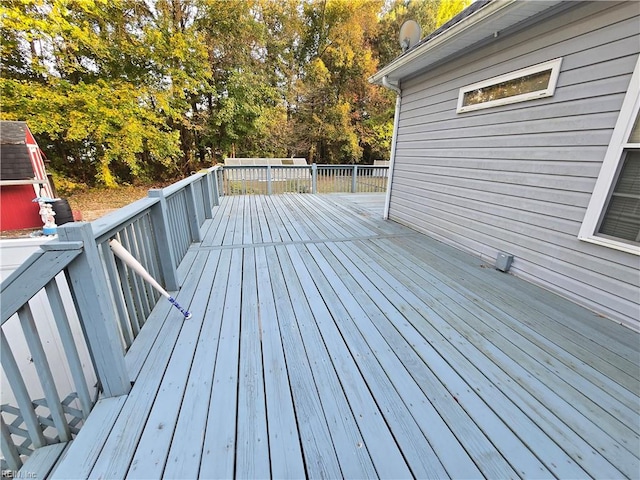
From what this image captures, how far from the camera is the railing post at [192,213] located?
3312 mm

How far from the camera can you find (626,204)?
76.3 inches

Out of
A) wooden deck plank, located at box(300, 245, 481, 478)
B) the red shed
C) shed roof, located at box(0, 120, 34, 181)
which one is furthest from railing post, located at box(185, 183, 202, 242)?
shed roof, located at box(0, 120, 34, 181)

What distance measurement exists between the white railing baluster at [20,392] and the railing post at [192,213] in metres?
2.52

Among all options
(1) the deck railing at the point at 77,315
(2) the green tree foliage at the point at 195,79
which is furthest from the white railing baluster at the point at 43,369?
(2) the green tree foliage at the point at 195,79

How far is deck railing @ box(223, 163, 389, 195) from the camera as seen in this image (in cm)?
747

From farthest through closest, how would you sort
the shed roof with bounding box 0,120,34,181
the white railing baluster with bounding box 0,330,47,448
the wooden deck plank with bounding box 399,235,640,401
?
the shed roof with bounding box 0,120,34,181 → the wooden deck plank with bounding box 399,235,640,401 → the white railing baluster with bounding box 0,330,47,448

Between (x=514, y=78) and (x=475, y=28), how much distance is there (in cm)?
62

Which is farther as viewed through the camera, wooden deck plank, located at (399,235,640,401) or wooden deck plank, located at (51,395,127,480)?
wooden deck plank, located at (399,235,640,401)

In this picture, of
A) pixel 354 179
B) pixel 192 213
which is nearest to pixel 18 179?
pixel 192 213

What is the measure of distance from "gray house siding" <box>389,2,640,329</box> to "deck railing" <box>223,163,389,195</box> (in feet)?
14.7

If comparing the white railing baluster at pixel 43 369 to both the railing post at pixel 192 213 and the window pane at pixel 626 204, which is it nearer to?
the railing post at pixel 192 213

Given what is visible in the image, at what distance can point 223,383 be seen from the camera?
1.40 m

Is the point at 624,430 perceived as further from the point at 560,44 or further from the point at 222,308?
the point at 560,44

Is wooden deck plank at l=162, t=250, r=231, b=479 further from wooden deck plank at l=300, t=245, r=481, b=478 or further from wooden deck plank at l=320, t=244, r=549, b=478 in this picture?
wooden deck plank at l=320, t=244, r=549, b=478
